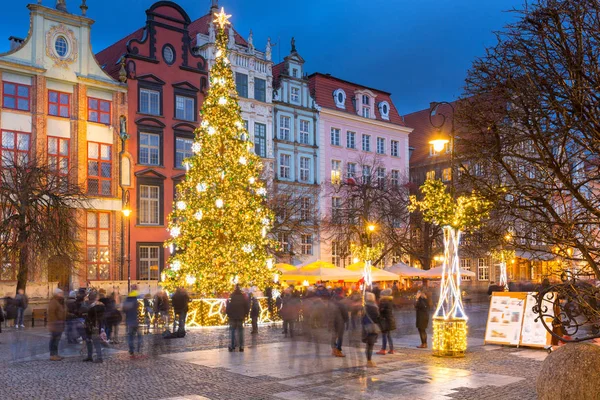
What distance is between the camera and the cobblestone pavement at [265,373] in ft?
40.3

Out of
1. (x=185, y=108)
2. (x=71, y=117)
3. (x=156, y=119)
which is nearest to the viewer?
(x=71, y=117)

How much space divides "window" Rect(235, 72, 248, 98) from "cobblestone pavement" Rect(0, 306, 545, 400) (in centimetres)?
2781

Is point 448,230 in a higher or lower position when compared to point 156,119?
lower

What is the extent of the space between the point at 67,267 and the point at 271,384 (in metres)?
19.7

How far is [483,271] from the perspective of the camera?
5966cm

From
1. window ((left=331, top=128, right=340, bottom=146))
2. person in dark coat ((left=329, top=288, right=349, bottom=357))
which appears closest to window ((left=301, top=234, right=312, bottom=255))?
window ((left=331, top=128, right=340, bottom=146))

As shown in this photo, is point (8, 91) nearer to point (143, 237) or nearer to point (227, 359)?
point (143, 237)

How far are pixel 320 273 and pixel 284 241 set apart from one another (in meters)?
13.3

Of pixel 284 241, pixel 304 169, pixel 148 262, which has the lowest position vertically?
pixel 148 262

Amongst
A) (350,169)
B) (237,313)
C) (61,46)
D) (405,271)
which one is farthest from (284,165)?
(237,313)

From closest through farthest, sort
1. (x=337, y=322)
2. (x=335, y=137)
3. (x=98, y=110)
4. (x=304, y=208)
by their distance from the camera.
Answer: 1. (x=337, y=322)
2. (x=98, y=110)
3. (x=304, y=208)
4. (x=335, y=137)

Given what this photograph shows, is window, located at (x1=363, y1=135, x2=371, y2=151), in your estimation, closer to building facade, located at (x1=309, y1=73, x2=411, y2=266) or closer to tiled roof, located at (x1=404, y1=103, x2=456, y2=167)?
building facade, located at (x1=309, y1=73, x2=411, y2=266)

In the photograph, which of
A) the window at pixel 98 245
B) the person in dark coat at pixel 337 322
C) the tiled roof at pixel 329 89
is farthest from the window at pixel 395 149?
the person in dark coat at pixel 337 322

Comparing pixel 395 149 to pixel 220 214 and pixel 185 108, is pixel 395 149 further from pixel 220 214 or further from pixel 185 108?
pixel 220 214
